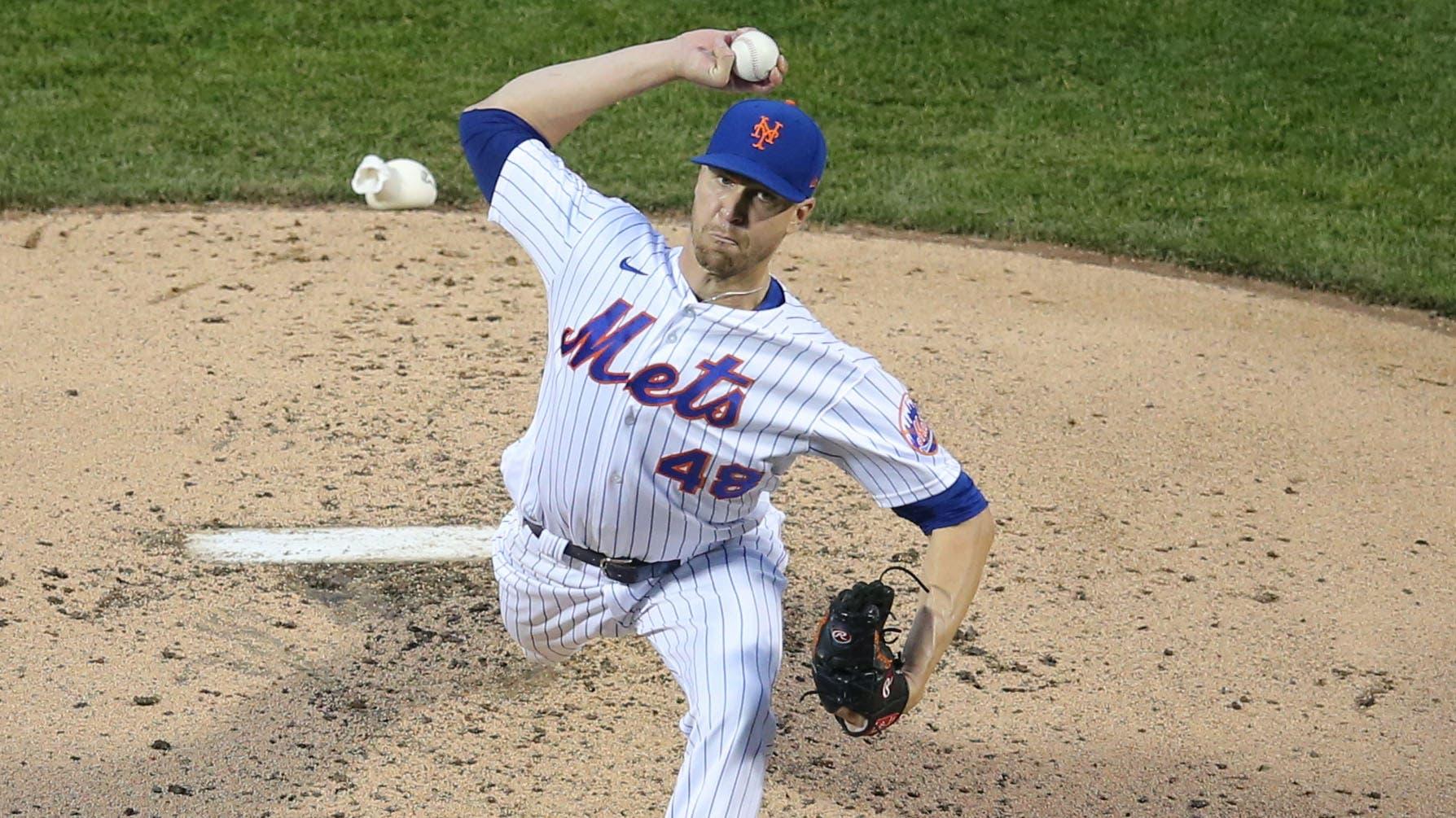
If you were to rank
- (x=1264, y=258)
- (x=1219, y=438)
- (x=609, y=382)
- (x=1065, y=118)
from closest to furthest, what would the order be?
(x=609, y=382) < (x=1219, y=438) < (x=1264, y=258) < (x=1065, y=118)

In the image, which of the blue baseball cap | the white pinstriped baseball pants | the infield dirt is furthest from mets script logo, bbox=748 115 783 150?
the infield dirt

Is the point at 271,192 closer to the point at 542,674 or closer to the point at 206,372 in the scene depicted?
the point at 206,372

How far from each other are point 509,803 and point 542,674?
623 millimetres

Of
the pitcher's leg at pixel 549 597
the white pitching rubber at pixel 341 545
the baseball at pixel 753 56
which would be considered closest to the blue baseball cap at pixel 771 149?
the baseball at pixel 753 56

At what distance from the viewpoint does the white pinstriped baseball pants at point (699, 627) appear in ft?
10.5

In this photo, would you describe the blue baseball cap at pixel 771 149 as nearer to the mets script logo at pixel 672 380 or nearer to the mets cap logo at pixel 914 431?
the mets script logo at pixel 672 380

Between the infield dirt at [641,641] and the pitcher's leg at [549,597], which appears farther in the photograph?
the infield dirt at [641,641]

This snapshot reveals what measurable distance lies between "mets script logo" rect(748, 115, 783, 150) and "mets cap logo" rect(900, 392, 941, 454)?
0.57 meters

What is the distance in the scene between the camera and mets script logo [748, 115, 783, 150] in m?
3.27

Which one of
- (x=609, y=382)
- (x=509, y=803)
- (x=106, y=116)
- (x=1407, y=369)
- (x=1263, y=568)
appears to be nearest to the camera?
(x=609, y=382)

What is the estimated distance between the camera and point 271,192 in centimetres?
817

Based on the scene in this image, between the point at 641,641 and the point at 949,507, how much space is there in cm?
177

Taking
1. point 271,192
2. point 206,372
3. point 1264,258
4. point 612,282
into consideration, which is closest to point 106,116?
point 271,192

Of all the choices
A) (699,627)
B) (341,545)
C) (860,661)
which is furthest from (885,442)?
(341,545)
